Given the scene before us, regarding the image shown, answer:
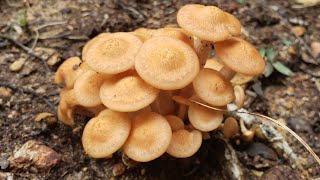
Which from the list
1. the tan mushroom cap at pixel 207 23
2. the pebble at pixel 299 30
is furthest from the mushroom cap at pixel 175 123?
the pebble at pixel 299 30

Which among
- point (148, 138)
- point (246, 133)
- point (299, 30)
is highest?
point (148, 138)

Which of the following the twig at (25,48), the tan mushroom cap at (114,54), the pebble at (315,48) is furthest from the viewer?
the pebble at (315,48)

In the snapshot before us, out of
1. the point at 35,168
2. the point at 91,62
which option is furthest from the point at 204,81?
the point at 35,168

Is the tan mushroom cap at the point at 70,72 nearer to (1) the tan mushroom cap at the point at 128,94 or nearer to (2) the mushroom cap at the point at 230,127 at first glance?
(1) the tan mushroom cap at the point at 128,94

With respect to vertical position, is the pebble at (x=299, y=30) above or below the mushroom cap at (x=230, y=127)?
below

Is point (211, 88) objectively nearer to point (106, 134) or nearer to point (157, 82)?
point (157, 82)

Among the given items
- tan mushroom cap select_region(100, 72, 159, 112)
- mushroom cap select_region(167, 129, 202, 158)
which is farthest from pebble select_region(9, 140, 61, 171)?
mushroom cap select_region(167, 129, 202, 158)

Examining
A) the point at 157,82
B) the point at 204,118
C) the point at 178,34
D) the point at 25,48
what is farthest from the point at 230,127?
the point at 25,48
